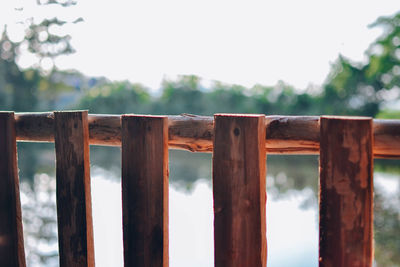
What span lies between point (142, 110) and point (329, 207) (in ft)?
43.0

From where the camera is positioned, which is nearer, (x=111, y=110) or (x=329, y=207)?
(x=329, y=207)

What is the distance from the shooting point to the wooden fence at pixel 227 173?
3.07 ft

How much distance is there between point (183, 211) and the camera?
9.83 m

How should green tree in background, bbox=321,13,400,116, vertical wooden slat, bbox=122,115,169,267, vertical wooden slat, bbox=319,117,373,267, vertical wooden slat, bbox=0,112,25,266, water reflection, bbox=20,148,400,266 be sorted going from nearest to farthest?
1. vertical wooden slat, bbox=319,117,373,267
2. vertical wooden slat, bbox=122,115,169,267
3. vertical wooden slat, bbox=0,112,25,266
4. water reflection, bbox=20,148,400,266
5. green tree in background, bbox=321,13,400,116

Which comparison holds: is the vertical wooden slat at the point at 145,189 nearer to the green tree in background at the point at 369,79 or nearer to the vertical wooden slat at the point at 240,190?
the vertical wooden slat at the point at 240,190

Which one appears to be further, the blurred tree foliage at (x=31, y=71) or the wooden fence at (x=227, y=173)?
the blurred tree foliage at (x=31, y=71)

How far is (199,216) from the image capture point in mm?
9570

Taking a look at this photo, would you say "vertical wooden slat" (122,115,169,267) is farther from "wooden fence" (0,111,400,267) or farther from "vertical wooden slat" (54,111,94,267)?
"vertical wooden slat" (54,111,94,267)

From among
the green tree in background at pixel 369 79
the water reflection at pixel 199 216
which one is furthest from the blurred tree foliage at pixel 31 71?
the green tree in background at pixel 369 79

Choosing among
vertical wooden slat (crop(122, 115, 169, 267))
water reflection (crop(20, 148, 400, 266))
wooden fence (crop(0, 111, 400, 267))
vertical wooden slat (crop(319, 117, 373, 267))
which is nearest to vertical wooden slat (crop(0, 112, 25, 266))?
wooden fence (crop(0, 111, 400, 267))

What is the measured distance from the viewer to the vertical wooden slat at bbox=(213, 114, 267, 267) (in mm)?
1018

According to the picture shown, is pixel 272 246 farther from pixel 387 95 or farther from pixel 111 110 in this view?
pixel 387 95

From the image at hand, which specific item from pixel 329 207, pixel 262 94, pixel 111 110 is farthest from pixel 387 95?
pixel 329 207

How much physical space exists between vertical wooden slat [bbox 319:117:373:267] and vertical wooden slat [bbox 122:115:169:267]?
0.43m
